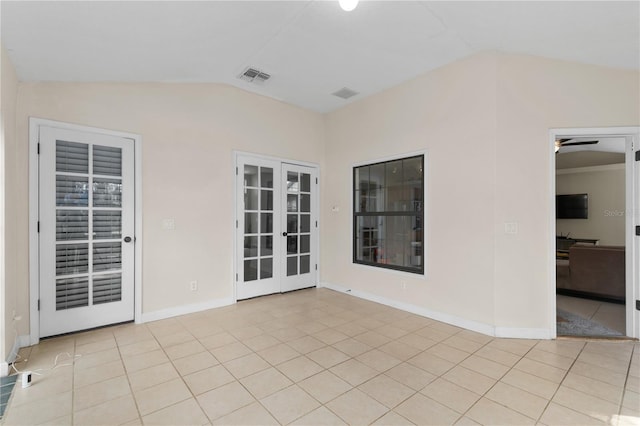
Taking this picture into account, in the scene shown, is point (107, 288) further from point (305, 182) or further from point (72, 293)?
point (305, 182)

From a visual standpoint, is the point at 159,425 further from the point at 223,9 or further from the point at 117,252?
the point at 223,9

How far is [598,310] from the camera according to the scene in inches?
157

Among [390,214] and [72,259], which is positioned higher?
[390,214]

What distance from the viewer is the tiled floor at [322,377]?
6.33ft

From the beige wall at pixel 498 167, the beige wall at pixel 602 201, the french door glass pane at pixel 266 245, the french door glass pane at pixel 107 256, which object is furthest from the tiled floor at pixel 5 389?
the beige wall at pixel 602 201

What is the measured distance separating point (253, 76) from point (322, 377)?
3.56m

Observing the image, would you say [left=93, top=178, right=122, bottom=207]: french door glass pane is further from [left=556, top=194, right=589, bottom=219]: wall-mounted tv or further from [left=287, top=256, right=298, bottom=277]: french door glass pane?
[left=556, top=194, right=589, bottom=219]: wall-mounted tv

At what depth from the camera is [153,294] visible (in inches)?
144

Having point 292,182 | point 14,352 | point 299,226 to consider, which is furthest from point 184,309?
point 292,182

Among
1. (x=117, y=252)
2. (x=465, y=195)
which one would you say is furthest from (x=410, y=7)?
(x=117, y=252)

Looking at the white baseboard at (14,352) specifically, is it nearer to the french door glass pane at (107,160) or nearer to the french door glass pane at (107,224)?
the french door glass pane at (107,224)

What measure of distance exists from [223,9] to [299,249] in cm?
351

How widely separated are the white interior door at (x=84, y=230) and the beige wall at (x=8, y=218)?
0.24 meters

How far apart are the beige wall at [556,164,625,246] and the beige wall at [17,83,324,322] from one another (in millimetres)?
8040
